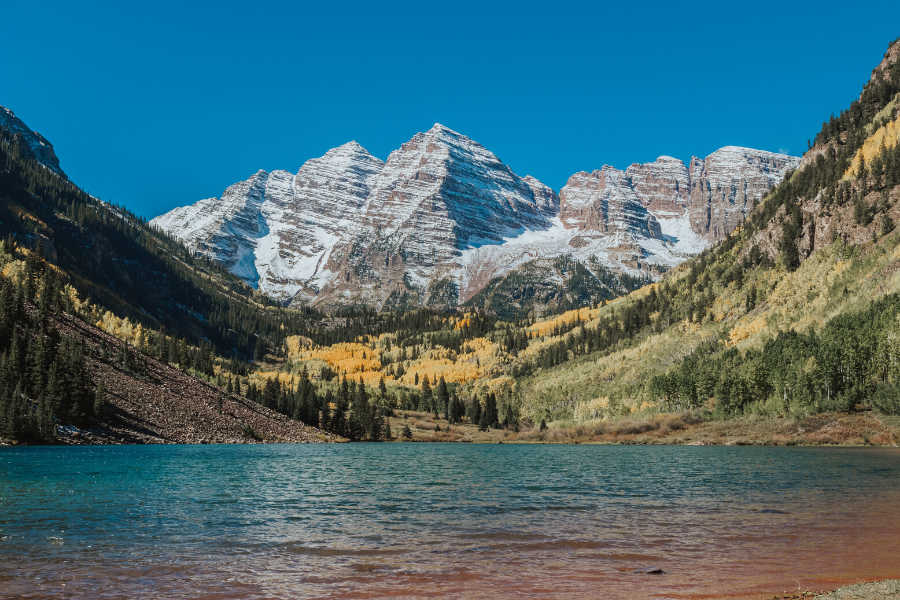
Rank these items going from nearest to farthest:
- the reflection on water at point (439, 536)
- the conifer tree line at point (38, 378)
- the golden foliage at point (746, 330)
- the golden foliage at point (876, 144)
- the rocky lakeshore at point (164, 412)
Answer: the reflection on water at point (439, 536), the conifer tree line at point (38, 378), the rocky lakeshore at point (164, 412), the golden foliage at point (746, 330), the golden foliage at point (876, 144)

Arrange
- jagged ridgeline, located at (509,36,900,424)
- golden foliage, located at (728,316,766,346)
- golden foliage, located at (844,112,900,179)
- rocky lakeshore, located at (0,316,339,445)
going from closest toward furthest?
rocky lakeshore, located at (0,316,339,445), jagged ridgeline, located at (509,36,900,424), golden foliage, located at (728,316,766,346), golden foliage, located at (844,112,900,179)

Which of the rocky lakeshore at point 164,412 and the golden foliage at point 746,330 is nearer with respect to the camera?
the rocky lakeshore at point 164,412

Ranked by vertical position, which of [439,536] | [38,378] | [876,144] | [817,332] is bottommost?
[439,536]

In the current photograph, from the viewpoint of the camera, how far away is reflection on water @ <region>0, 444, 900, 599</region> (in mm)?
19969

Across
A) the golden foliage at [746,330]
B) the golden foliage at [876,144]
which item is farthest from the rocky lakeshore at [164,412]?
the golden foliage at [876,144]

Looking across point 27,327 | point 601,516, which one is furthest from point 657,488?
point 27,327

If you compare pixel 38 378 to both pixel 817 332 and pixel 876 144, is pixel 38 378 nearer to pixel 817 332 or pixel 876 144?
pixel 817 332

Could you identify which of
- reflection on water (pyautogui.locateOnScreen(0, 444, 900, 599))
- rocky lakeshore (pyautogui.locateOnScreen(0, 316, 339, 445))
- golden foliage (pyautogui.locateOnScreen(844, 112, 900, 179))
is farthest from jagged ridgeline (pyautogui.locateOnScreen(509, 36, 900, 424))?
rocky lakeshore (pyautogui.locateOnScreen(0, 316, 339, 445))

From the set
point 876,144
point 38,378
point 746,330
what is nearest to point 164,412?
point 38,378

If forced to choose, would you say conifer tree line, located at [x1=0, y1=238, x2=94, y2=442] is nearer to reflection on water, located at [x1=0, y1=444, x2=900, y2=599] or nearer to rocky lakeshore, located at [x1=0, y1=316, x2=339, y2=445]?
rocky lakeshore, located at [x1=0, y1=316, x2=339, y2=445]

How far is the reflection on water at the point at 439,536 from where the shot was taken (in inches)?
786

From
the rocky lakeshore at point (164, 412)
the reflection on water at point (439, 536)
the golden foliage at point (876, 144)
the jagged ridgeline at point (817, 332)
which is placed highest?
the golden foliage at point (876, 144)

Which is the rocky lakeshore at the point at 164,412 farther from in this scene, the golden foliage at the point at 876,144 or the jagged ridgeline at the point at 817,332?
the golden foliage at the point at 876,144

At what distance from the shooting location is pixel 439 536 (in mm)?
27891
